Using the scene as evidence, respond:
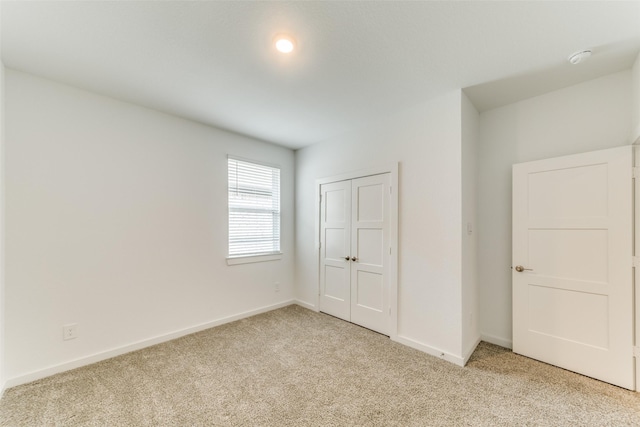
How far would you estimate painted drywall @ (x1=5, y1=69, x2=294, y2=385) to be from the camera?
7.41 ft

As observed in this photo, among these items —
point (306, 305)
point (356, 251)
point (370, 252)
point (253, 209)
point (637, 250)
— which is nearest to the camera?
point (637, 250)

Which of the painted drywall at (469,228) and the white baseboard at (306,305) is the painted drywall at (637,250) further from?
the white baseboard at (306,305)

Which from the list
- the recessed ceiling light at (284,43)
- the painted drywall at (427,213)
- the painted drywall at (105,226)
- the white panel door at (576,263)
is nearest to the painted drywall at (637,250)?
the white panel door at (576,263)

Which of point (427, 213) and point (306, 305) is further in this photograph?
point (306, 305)

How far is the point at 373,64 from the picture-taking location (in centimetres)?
214

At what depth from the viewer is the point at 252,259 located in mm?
3889

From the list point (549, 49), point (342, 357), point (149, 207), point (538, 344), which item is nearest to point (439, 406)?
point (342, 357)

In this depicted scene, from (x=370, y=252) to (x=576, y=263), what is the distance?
6.38 feet

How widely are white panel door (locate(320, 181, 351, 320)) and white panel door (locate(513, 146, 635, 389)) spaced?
1.88m

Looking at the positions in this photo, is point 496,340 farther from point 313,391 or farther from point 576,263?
point 313,391

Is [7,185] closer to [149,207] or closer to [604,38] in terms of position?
[149,207]

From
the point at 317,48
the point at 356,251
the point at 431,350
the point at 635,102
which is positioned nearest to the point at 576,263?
the point at 635,102

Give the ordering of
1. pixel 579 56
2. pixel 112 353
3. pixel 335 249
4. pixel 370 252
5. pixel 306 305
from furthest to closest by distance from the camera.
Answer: pixel 306 305
pixel 335 249
pixel 370 252
pixel 112 353
pixel 579 56

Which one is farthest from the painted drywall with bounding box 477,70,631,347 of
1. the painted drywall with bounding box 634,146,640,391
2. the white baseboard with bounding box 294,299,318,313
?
the white baseboard with bounding box 294,299,318,313
